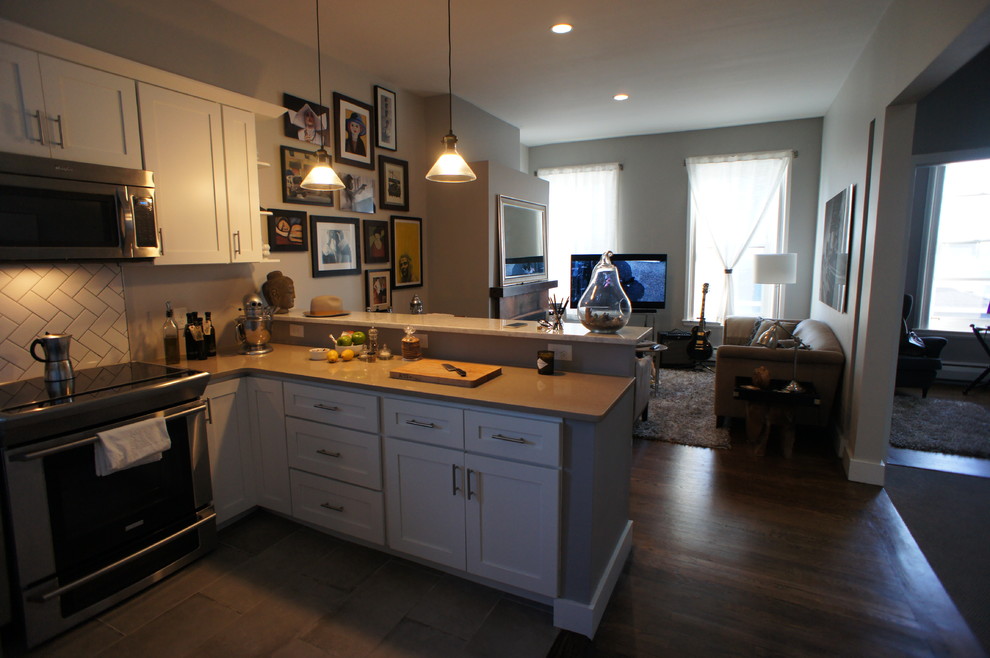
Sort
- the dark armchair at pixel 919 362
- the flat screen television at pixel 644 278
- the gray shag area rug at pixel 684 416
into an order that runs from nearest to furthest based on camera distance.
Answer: the gray shag area rug at pixel 684 416
the dark armchair at pixel 919 362
the flat screen television at pixel 644 278

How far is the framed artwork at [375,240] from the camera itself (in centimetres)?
418

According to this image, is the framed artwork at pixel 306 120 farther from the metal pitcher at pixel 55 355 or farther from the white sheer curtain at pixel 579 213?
the white sheer curtain at pixel 579 213

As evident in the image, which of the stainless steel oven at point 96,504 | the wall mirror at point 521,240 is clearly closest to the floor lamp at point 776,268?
the wall mirror at point 521,240

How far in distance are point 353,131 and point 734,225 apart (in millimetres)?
4792

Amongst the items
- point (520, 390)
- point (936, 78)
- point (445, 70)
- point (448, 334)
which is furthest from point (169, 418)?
point (936, 78)

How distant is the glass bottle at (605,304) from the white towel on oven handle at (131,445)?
6.34 feet

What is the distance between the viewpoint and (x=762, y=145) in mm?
6191

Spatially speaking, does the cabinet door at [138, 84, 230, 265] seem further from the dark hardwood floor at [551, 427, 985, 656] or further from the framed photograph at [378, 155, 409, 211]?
the dark hardwood floor at [551, 427, 985, 656]

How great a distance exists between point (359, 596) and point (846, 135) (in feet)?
16.3

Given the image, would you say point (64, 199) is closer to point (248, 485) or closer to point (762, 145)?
point (248, 485)

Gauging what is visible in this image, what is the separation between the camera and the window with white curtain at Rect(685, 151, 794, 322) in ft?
20.2

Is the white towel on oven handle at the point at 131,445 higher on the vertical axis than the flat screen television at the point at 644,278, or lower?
lower

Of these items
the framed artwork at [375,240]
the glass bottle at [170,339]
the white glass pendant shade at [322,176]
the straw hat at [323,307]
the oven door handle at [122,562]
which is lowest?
the oven door handle at [122,562]

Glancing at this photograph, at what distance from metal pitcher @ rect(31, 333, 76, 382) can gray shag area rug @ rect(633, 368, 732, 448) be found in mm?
3594
